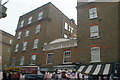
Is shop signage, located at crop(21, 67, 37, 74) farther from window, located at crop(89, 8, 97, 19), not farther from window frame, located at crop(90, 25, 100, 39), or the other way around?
window, located at crop(89, 8, 97, 19)

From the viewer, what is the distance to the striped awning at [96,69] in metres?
14.7

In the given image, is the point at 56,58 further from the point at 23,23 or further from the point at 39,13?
the point at 23,23

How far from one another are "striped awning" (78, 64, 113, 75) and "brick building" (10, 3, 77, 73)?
314 inches

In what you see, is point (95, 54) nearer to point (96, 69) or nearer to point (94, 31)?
point (96, 69)

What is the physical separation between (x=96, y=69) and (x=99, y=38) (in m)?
4.32

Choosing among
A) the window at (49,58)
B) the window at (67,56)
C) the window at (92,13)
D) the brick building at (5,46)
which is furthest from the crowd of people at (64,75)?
the brick building at (5,46)

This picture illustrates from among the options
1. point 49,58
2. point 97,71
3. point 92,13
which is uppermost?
point 92,13

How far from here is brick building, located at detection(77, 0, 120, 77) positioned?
15852 mm

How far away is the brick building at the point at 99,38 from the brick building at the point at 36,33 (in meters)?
7.35

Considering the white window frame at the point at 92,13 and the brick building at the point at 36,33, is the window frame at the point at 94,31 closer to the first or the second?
the white window frame at the point at 92,13

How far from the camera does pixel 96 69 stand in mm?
15664

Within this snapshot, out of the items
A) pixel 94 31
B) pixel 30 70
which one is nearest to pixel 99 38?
pixel 94 31

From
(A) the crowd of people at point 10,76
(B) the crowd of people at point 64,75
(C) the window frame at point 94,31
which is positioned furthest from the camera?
(A) the crowd of people at point 10,76

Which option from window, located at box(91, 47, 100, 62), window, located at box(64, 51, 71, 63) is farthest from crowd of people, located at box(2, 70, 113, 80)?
window, located at box(91, 47, 100, 62)
